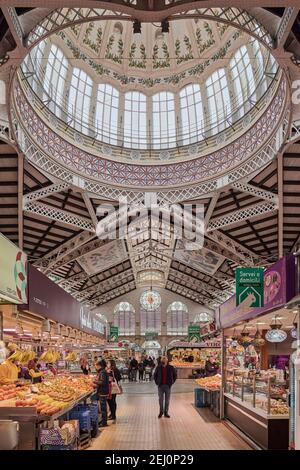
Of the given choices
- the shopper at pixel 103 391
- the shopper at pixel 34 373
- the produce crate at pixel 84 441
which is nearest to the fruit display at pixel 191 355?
the shopper at pixel 34 373

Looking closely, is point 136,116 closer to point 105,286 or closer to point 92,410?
point 92,410

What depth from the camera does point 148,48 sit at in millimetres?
21734

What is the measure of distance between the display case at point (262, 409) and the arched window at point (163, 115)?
13071mm

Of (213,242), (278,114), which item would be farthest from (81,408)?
(213,242)

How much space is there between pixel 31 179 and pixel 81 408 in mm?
9303

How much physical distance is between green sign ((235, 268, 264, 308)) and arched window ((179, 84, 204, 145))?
13.0 metres

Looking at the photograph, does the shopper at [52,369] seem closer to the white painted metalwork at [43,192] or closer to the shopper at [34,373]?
the shopper at [34,373]

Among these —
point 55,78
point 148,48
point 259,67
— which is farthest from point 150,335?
point 259,67

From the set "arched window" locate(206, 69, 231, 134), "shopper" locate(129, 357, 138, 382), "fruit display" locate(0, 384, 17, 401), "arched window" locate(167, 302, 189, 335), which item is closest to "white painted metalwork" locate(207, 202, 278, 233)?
"arched window" locate(206, 69, 231, 134)

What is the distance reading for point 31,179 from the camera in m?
17.1

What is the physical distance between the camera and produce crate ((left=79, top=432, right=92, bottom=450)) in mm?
8492

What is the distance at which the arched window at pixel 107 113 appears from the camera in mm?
21266

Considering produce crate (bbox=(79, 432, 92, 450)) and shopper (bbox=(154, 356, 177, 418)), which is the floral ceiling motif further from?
produce crate (bbox=(79, 432, 92, 450))
